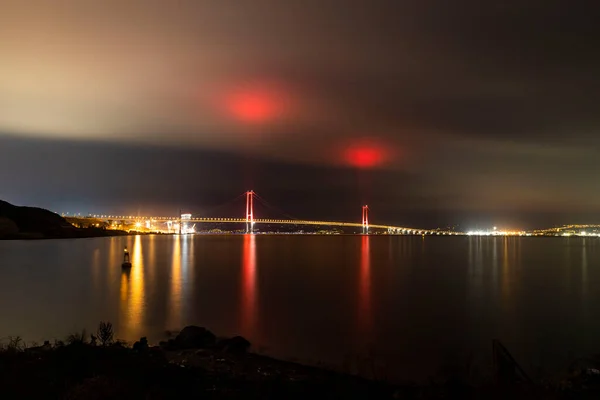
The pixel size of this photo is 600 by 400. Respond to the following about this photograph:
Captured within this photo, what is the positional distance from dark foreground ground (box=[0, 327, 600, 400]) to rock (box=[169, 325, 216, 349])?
3.59 ft

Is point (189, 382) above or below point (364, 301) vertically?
above

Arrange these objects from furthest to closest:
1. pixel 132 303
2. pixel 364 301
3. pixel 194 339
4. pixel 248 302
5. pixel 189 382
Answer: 1. pixel 364 301
2. pixel 248 302
3. pixel 132 303
4. pixel 194 339
5. pixel 189 382

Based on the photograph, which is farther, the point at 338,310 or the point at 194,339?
the point at 338,310

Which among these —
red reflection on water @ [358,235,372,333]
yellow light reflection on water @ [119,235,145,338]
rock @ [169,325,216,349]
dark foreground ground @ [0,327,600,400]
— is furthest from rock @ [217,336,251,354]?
red reflection on water @ [358,235,372,333]

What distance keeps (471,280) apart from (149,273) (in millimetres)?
19078

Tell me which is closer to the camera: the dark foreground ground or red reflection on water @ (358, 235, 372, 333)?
the dark foreground ground

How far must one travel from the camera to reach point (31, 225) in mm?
83562

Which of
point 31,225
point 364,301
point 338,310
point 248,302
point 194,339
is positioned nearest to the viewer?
point 194,339

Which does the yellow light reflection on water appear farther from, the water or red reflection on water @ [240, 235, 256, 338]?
red reflection on water @ [240, 235, 256, 338]

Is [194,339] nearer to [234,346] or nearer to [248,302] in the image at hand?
[234,346]

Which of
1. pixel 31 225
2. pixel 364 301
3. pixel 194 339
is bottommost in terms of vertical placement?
pixel 364 301

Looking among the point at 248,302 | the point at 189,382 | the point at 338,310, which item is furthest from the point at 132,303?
the point at 189,382

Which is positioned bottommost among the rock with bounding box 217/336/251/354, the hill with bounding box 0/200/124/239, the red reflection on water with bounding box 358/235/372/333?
the red reflection on water with bounding box 358/235/372/333

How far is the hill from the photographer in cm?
7656
